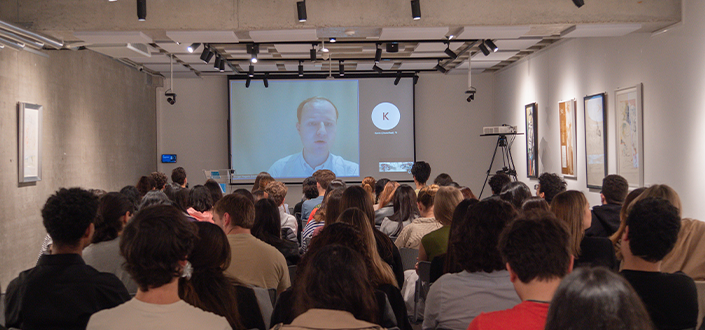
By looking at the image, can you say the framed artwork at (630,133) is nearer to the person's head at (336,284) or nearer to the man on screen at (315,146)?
the person's head at (336,284)

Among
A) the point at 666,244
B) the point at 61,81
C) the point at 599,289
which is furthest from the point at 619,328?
the point at 61,81

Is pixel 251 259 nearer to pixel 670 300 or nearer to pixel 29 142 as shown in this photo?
pixel 670 300

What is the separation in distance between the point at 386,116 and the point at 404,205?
24.2 feet

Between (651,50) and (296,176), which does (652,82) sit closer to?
(651,50)

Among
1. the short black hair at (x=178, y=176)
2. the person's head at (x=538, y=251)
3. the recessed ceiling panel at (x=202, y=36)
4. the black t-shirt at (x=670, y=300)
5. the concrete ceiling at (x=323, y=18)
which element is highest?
the concrete ceiling at (x=323, y=18)

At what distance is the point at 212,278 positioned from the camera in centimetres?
204

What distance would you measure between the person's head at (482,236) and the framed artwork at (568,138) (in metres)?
6.30

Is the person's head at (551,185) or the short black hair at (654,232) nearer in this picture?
the short black hair at (654,232)

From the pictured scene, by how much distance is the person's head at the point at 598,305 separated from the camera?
0.93 meters

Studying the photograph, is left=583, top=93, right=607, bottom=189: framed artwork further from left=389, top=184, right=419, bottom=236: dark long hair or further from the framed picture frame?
the framed picture frame

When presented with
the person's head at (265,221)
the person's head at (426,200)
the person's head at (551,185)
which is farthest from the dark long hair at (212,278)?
the person's head at (551,185)

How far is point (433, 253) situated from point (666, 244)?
150cm

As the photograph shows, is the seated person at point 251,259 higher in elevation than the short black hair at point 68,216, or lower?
lower

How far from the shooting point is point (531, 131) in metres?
9.80
